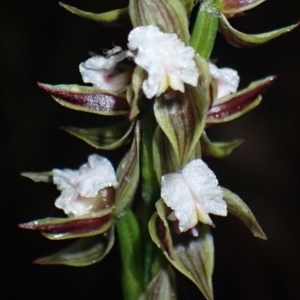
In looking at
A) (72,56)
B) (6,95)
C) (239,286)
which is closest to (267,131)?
(239,286)

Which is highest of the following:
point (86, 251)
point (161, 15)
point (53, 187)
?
point (161, 15)

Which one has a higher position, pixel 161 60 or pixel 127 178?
pixel 161 60

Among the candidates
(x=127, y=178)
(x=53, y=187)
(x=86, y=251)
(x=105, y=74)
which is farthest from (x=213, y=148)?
(x=53, y=187)

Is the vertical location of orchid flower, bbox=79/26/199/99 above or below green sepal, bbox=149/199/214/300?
above

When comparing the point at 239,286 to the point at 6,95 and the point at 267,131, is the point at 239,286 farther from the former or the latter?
the point at 6,95

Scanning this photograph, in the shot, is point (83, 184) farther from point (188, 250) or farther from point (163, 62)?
point (163, 62)

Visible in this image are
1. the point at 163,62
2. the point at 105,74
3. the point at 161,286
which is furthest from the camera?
the point at 161,286

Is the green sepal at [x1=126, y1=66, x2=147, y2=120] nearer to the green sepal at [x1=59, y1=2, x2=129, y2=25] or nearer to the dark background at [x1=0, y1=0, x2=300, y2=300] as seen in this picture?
the green sepal at [x1=59, y1=2, x2=129, y2=25]

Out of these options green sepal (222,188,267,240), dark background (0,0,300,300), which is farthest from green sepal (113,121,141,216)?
dark background (0,0,300,300)
